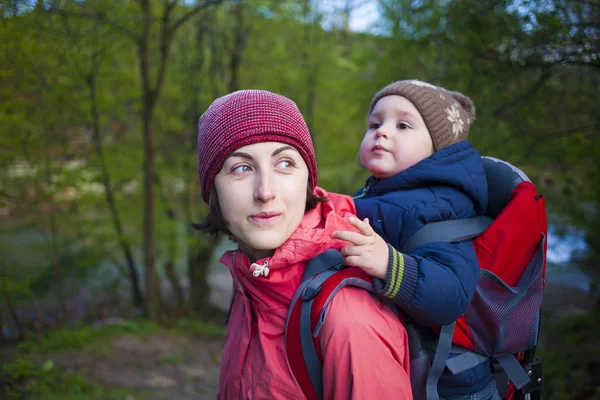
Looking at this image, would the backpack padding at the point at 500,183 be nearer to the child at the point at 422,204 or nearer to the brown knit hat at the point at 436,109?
the child at the point at 422,204

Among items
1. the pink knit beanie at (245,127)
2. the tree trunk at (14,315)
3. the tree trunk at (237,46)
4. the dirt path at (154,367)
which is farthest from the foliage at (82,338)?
the pink knit beanie at (245,127)

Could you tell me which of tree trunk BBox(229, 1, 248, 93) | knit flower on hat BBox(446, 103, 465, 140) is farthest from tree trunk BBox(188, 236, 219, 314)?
knit flower on hat BBox(446, 103, 465, 140)

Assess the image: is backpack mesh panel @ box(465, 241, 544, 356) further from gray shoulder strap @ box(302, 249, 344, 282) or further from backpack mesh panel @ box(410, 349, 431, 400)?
gray shoulder strap @ box(302, 249, 344, 282)

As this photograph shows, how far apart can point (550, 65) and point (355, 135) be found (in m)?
6.92

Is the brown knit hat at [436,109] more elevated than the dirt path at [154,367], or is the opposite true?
the brown knit hat at [436,109]

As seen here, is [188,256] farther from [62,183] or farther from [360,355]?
[360,355]

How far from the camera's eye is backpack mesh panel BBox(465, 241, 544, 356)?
4.77ft

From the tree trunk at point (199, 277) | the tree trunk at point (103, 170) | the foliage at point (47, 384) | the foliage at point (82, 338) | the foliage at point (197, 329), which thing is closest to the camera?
the foliage at point (47, 384)

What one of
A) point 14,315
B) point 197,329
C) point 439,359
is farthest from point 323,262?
point 197,329

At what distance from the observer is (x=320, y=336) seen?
1260 mm

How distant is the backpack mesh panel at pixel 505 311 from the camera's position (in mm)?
1453

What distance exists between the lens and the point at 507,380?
156 centimetres

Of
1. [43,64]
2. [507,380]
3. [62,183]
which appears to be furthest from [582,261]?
[43,64]

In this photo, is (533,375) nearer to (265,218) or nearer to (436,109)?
(436,109)
